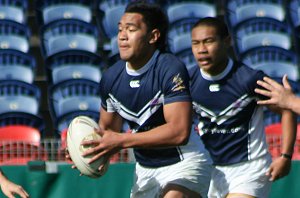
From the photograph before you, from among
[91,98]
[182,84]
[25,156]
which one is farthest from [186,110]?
[91,98]

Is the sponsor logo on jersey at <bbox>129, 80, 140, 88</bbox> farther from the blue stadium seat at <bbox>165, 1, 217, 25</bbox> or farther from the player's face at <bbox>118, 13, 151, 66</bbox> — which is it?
the blue stadium seat at <bbox>165, 1, 217, 25</bbox>

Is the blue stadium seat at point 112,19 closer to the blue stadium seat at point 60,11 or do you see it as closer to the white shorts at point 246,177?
the blue stadium seat at point 60,11

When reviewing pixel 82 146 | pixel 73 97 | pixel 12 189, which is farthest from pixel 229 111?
pixel 73 97

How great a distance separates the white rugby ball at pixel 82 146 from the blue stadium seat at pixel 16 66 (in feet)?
24.4

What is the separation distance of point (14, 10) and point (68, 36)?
0.98 metres

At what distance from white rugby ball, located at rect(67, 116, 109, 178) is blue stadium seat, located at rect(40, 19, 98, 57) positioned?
7.80 metres

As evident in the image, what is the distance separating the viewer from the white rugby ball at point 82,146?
17.7 feet

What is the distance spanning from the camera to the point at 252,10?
551 inches

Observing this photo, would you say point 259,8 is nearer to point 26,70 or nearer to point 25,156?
point 26,70

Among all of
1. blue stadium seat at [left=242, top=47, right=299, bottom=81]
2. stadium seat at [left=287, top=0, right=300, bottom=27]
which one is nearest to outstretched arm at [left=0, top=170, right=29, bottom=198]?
blue stadium seat at [left=242, top=47, right=299, bottom=81]

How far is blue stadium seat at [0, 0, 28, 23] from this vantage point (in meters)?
13.8

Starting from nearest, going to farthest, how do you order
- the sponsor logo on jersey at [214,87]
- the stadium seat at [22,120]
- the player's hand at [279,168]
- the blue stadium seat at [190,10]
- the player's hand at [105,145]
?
the player's hand at [105,145] < the player's hand at [279,168] < the sponsor logo on jersey at [214,87] < the stadium seat at [22,120] < the blue stadium seat at [190,10]

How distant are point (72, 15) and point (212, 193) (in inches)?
321

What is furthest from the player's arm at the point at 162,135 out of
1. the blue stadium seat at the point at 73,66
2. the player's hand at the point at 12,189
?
the blue stadium seat at the point at 73,66
